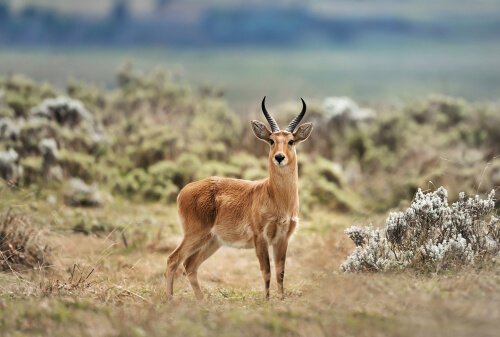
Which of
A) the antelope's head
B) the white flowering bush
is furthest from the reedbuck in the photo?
the white flowering bush

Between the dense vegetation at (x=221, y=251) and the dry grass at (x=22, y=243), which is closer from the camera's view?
the dense vegetation at (x=221, y=251)

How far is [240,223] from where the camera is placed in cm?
1041

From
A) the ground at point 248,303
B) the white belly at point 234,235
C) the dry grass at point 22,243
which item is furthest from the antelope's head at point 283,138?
the dry grass at point 22,243

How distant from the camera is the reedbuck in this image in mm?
10070

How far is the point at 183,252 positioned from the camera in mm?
10562

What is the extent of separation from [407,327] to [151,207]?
1110 cm

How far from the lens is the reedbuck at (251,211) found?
10070 millimetres

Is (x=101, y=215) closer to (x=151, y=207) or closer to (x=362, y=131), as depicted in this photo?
(x=151, y=207)

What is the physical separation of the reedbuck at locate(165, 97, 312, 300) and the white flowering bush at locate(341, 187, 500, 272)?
3.34 feet

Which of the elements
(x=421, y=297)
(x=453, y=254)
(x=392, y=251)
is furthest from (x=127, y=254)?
(x=421, y=297)

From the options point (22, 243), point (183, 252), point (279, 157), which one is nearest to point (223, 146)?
point (22, 243)

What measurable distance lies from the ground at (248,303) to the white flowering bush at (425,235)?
0.48 metres

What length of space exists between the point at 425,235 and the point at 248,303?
2.45 meters

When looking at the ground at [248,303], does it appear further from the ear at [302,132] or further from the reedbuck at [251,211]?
the ear at [302,132]
